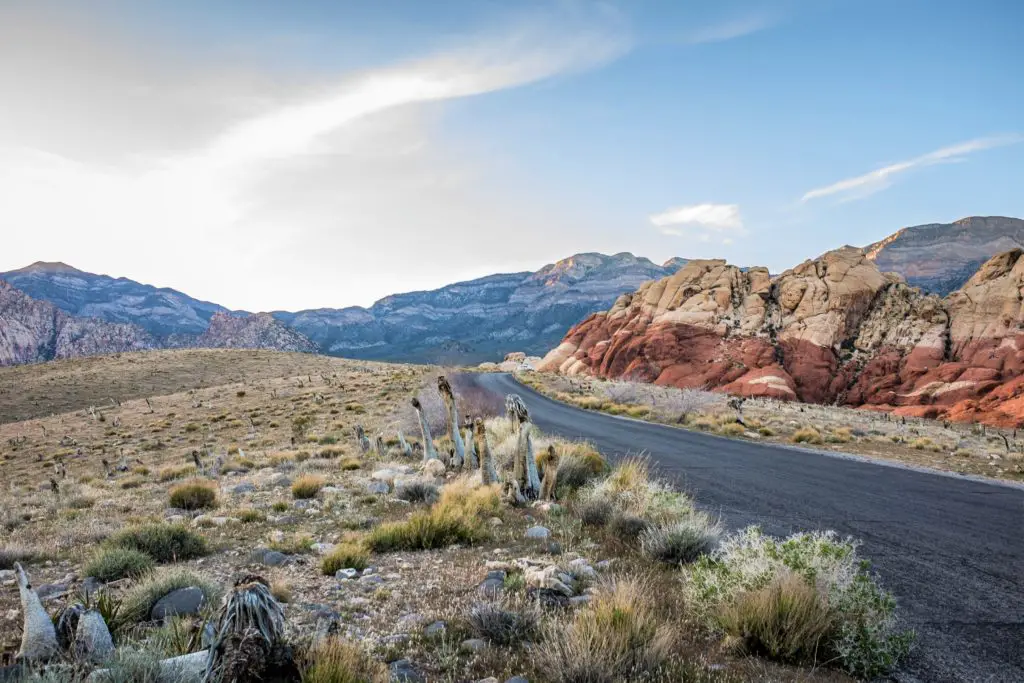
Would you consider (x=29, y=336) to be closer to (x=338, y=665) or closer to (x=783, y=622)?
(x=338, y=665)

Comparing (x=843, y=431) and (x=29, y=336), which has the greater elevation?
(x=29, y=336)

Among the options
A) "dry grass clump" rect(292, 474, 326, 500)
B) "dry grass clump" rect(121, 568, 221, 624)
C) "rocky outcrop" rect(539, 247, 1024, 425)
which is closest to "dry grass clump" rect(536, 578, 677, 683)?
"dry grass clump" rect(121, 568, 221, 624)

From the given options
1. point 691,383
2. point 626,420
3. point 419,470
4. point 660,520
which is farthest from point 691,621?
point 691,383

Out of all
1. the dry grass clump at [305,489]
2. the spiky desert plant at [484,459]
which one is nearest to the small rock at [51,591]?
the dry grass clump at [305,489]

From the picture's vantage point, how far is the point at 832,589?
4637mm

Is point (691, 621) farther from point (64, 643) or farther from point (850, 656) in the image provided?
point (64, 643)

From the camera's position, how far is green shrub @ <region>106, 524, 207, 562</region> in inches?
290

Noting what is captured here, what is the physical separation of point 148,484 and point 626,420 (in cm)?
2100

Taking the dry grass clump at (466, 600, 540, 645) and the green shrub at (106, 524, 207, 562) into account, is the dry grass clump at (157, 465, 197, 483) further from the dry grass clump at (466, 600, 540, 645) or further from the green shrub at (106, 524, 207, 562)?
the dry grass clump at (466, 600, 540, 645)

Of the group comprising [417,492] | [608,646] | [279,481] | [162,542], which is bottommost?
[279,481]

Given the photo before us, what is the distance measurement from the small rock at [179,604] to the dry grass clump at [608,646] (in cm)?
359

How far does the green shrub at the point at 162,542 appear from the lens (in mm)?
7355

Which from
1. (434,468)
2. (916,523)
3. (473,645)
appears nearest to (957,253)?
(916,523)

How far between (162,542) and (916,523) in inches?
482
